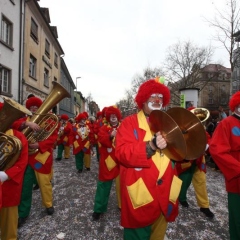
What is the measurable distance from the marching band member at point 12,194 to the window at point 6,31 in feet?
35.8

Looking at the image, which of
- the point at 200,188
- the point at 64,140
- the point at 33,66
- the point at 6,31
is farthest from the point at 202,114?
the point at 33,66

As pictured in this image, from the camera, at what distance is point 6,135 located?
225cm

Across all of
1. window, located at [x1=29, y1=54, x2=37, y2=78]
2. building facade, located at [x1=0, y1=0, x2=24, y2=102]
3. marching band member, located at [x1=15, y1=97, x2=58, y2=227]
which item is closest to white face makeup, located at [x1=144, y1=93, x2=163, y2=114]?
marching band member, located at [x1=15, y1=97, x2=58, y2=227]

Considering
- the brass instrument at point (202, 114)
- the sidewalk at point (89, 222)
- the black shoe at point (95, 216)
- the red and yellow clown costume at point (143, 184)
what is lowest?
the sidewalk at point (89, 222)

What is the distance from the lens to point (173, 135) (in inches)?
64.6

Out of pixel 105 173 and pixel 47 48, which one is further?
pixel 47 48

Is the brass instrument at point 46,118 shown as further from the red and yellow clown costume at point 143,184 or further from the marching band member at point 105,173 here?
the red and yellow clown costume at point 143,184

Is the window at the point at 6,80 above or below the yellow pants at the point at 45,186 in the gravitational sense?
above

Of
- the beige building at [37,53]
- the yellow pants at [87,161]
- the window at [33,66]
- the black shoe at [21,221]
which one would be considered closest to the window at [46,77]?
the beige building at [37,53]

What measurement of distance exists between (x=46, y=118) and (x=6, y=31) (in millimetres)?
→ 10636

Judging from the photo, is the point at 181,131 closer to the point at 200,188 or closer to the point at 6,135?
the point at 6,135

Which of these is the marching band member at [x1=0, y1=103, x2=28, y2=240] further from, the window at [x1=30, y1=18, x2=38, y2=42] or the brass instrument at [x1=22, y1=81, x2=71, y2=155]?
the window at [x1=30, y1=18, x2=38, y2=42]

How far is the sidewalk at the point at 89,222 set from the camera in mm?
3279

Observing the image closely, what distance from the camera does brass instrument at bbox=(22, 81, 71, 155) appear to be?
359 cm
